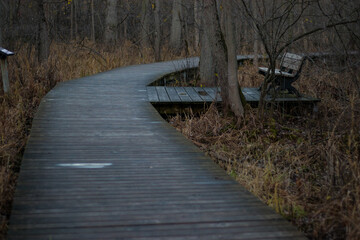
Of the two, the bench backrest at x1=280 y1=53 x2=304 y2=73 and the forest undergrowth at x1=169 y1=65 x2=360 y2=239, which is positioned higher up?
the bench backrest at x1=280 y1=53 x2=304 y2=73

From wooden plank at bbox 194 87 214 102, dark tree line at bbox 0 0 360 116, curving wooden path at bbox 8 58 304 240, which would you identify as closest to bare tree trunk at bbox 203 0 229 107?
dark tree line at bbox 0 0 360 116

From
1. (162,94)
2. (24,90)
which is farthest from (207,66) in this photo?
(24,90)

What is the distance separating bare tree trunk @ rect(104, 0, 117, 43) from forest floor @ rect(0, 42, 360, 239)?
22.1 ft

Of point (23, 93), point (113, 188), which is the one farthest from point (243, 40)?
point (113, 188)

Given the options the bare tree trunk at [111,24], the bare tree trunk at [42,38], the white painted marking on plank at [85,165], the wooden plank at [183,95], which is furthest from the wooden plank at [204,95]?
the bare tree trunk at [111,24]

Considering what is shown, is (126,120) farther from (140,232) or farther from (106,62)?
(106,62)

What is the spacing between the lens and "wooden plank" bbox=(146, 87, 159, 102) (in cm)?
762

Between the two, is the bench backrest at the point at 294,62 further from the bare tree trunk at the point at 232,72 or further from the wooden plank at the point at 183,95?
the wooden plank at the point at 183,95

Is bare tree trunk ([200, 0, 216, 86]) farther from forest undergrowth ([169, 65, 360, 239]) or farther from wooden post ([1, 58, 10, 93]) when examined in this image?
wooden post ([1, 58, 10, 93])

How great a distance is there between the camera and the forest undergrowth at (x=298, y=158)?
3.32 meters

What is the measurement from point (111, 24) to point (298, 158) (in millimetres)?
13680

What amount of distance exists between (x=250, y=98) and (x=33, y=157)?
4800 mm

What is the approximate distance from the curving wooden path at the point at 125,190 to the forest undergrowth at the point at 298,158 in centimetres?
48

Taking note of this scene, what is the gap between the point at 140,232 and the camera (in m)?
2.68
